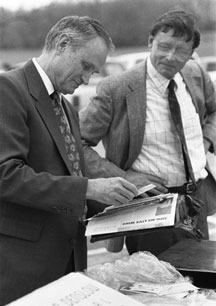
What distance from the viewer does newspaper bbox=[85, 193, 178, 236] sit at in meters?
1.75

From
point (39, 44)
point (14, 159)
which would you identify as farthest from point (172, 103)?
point (39, 44)

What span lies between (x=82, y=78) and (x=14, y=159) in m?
0.41

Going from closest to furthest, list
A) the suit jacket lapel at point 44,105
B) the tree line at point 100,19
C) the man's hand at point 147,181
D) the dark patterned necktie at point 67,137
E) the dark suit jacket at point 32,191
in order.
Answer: the dark suit jacket at point 32,191 < the suit jacket lapel at point 44,105 < the dark patterned necktie at point 67,137 < the man's hand at point 147,181 < the tree line at point 100,19

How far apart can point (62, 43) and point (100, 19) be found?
14.8 metres

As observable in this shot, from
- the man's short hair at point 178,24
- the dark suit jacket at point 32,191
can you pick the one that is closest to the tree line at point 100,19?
the man's short hair at point 178,24

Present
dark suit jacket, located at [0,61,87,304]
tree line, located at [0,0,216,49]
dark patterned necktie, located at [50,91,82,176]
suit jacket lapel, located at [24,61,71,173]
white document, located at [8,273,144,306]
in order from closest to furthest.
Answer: white document, located at [8,273,144,306], dark suit jacket, located at [0,61,87,304], suit jacket lapel, located at [24,61,71,173], dark patterned necktie, located at [50,91,82,176], tree line, located at [0,0,216,49]

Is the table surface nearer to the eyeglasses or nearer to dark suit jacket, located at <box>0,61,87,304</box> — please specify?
dark suit jacket, located at <box>0,61,87,304</box>

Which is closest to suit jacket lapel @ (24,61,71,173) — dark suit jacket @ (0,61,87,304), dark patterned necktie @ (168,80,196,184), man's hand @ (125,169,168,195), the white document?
dark suit jacket @ (0,61,87,304)

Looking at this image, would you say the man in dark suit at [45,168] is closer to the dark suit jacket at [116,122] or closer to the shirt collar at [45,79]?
the shirt collar at [45,79]

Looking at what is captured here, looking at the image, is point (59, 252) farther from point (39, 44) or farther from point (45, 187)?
point (39, 44)

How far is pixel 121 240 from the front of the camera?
2586mm

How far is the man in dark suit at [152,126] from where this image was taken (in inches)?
97.0

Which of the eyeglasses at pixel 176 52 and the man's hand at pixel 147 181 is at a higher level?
the eyeglasses at pixel 176 52

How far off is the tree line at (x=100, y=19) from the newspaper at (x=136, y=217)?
548 inches
